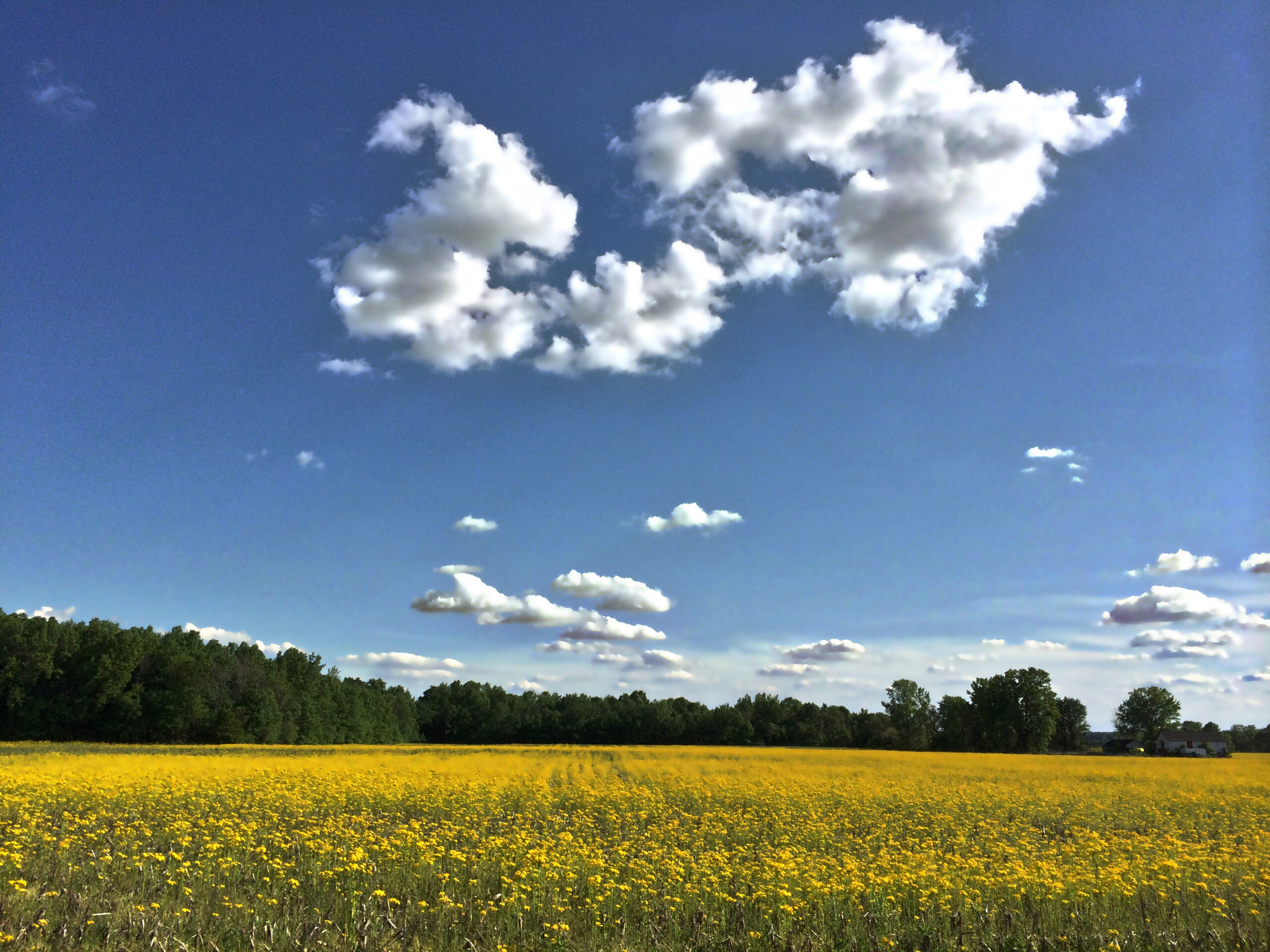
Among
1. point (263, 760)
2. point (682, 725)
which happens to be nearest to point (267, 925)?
point (263, 760)

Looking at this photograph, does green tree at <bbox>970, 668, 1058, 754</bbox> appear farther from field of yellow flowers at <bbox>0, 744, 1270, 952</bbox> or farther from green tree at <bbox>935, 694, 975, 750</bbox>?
field of yellow flowers at <bbox>0, 744, 1270, 952</bbox>

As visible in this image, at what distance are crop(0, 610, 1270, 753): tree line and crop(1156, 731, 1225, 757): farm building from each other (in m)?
9.87

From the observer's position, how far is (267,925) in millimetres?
7926

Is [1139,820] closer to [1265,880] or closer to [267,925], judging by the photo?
[1265,880]

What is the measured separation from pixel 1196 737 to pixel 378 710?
379ft

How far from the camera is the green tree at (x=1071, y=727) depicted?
346 feet

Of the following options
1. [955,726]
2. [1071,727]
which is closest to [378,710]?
[955,726]

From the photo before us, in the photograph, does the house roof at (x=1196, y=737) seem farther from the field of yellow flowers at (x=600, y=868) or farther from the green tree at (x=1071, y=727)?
the field of yellow flowers at (x=600, y=868)

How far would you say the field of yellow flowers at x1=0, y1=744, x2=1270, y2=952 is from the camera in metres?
8.42

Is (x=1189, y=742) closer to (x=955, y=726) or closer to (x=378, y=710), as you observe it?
(x=955, y=726)

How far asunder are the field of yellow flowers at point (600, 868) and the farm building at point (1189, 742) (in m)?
93.3

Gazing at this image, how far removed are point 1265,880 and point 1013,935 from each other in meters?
5.76

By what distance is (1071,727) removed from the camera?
107625 millimetres

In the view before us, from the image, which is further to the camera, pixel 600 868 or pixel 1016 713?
pixel 1016 713
